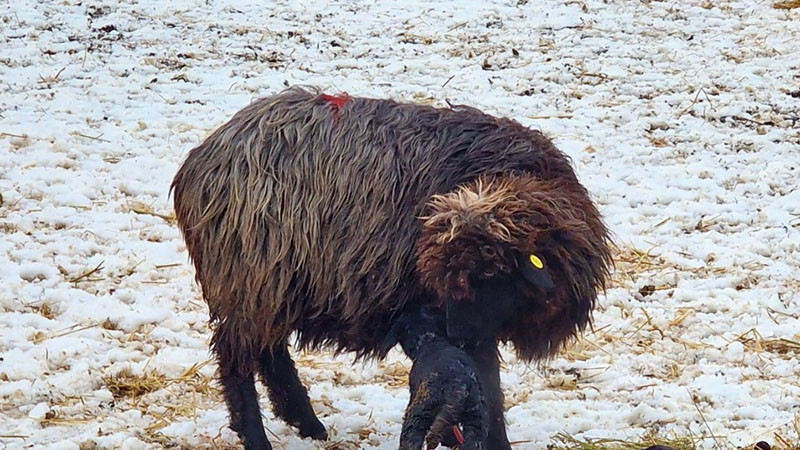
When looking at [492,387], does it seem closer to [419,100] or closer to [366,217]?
[366,217]

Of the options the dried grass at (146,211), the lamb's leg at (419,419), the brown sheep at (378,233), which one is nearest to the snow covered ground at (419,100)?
the dried grass at (146,211)

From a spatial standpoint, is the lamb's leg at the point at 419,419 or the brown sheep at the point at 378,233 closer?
the lamb's leg at the point at 419,419

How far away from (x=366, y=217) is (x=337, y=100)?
62cm

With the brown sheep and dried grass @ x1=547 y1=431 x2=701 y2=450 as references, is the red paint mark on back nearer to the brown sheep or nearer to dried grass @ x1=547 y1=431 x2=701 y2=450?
the brown sheep

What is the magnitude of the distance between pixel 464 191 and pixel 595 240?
21.4 inches

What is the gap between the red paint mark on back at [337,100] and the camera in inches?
175

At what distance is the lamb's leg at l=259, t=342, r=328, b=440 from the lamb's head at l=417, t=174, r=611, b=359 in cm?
118

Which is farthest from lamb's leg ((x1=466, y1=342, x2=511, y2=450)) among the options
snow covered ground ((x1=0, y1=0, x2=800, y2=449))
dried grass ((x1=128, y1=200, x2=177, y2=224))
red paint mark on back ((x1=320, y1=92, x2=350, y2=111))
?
dried grass ((x1=128, y1=200, x2=177, y2=224))

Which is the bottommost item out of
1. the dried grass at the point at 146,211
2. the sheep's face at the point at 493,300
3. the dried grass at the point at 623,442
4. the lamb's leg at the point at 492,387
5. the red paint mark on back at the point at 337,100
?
the dried grass at the point at 623,442

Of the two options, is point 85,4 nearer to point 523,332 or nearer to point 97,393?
point 97,393

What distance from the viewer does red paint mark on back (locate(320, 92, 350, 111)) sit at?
446cm

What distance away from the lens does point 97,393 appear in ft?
16.5

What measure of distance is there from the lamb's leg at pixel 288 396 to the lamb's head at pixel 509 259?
46.6 inches

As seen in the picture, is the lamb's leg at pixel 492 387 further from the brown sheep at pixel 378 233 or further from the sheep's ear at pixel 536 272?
the sheep's ear at pixel 536 272
